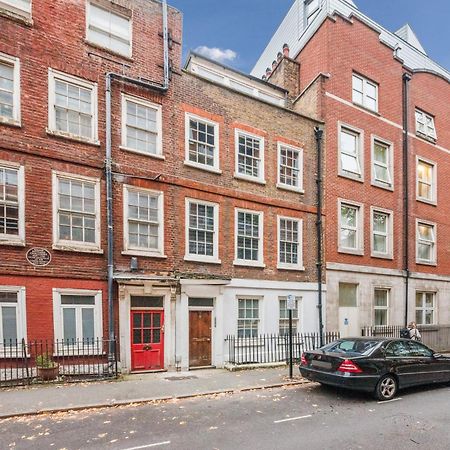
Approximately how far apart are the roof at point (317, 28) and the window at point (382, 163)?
18.2ft

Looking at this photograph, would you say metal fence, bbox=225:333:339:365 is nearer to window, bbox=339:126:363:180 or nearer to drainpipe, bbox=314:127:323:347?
drainpipe, bbox=314:127:323:347

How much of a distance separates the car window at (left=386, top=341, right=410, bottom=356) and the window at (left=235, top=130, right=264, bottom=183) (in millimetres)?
7865

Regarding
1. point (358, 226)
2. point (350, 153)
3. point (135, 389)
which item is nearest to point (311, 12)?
point (350, 153)

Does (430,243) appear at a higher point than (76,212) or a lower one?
lower

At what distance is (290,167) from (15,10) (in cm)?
1111

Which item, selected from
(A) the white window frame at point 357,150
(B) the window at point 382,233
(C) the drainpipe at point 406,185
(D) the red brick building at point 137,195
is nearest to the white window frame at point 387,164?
(A) the white window frame at point 357,150

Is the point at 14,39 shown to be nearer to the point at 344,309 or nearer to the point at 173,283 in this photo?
the point at 173,283

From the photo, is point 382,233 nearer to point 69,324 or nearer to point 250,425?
point 250,425

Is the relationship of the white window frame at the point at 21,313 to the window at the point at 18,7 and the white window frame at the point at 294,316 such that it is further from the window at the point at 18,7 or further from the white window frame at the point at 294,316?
the white window frame at the point at 294,316

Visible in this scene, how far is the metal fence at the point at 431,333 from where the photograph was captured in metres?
17.7

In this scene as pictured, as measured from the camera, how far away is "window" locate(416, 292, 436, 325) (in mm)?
19750

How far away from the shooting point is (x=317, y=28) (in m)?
18.1

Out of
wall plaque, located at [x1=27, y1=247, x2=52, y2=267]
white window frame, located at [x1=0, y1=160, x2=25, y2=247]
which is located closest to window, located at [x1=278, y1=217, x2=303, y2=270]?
wall plaque, located at [x1=27, y1=247, x2=52, y2=267]

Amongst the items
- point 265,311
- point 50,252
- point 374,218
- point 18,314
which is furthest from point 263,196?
point 18,314
